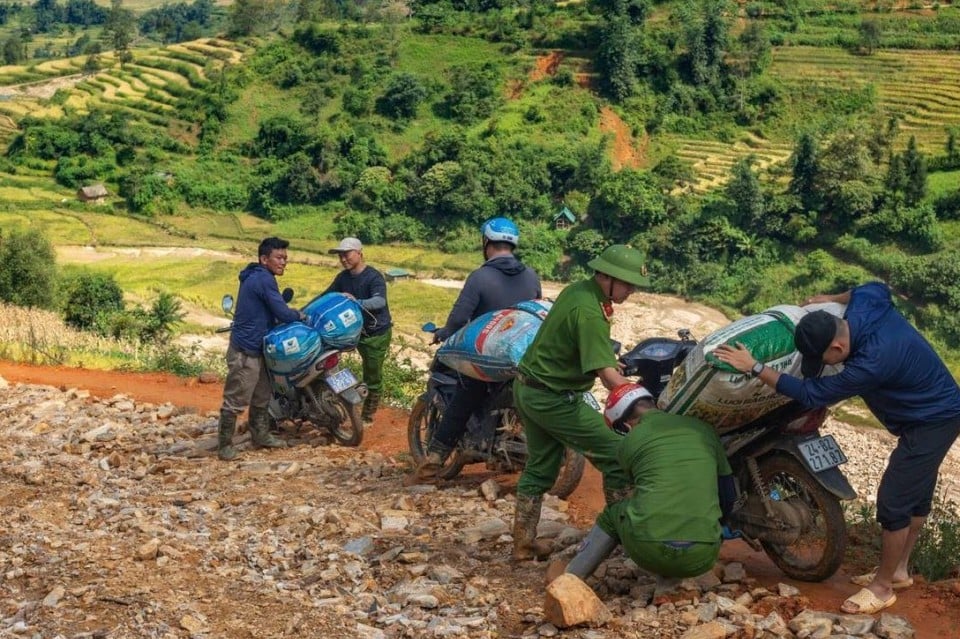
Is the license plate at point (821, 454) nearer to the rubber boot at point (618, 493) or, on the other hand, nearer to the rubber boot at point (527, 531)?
the rubber boot at point (618, 493)

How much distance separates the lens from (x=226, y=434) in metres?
8.85

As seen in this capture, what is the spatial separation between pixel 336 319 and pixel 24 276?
17816 millimetres

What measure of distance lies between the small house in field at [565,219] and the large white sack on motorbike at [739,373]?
4734 cm

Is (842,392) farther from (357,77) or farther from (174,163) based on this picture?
(357,77)

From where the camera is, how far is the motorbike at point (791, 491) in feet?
16.6

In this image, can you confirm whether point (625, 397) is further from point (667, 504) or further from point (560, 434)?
point (667, 504)

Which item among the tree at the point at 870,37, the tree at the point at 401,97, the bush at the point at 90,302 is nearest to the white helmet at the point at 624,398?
the bush at the point at 90,302

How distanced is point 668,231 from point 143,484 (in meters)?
42.0

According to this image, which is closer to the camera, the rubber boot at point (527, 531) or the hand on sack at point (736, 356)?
the hand on sack at point (736, 356)

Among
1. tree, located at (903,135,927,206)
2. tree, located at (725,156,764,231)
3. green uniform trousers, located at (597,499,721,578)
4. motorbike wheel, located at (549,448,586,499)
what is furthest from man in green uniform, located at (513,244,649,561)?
tree, located at (903,135,927,206)

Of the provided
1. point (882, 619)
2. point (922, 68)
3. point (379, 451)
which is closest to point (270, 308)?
point (379, 451)

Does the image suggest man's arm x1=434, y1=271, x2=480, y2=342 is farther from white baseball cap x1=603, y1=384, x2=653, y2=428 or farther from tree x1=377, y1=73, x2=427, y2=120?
tree x1=377, y1=73, x2=427, y2=120

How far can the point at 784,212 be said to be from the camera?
156 feet

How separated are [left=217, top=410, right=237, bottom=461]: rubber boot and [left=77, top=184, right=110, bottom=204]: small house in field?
50439mm
